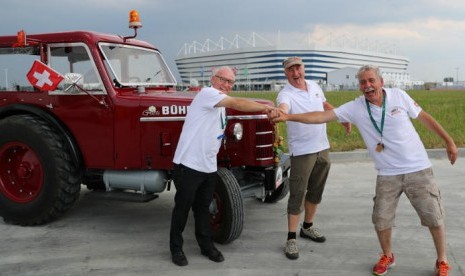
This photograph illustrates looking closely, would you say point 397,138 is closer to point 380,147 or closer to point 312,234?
point 380,147

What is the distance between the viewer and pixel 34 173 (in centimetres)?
526

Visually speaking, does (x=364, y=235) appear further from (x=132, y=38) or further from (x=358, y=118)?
(x=132, y=38)

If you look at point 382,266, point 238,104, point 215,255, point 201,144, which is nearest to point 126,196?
point 215,255

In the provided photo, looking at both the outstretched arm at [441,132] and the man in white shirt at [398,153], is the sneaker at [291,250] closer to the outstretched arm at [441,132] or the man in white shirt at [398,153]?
the man in white shirt at [398,153]

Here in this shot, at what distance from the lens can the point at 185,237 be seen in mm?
4914

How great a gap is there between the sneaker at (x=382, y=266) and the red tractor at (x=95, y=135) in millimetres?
1265

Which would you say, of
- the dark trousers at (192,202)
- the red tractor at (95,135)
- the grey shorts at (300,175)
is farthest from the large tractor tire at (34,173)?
the grey shorts at (300,175)

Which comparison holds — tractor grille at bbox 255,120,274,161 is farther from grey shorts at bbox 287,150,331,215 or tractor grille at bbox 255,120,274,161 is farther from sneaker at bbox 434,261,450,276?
sneaker at bbox 434,261,450,276

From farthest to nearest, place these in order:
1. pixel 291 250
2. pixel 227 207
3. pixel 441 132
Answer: pixel 227 207
pixel 291 250
pixel 441 132

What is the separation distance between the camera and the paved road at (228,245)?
4.05 meters

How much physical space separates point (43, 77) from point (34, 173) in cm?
106

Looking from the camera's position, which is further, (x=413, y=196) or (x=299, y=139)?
(x=299, y=139)

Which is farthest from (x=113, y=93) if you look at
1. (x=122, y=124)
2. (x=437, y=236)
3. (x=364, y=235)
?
(x=437, y=236)

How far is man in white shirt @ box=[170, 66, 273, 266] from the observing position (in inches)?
154
